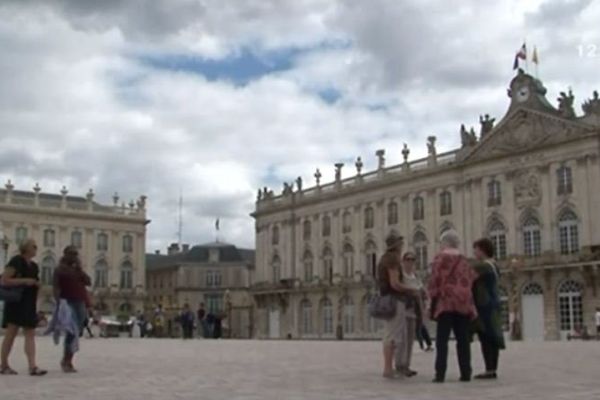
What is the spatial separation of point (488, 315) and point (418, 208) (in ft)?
151

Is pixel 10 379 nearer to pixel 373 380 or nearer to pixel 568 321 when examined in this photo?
pixel 373 380

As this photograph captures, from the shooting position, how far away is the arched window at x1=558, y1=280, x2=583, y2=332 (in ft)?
148

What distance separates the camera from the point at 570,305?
4584 cm

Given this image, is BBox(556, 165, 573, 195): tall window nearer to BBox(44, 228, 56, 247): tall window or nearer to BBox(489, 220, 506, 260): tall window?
BBox(489, 220, 506, 260): tall window

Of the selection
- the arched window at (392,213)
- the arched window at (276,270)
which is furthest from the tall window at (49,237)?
the arched window at (392,213)

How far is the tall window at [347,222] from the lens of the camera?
203 feet

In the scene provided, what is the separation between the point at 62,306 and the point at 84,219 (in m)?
67.6

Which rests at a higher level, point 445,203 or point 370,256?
point 445,203

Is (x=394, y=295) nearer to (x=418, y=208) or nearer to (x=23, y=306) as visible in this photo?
(x=23, y=306)

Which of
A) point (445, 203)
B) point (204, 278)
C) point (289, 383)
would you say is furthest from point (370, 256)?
point (289, 383)

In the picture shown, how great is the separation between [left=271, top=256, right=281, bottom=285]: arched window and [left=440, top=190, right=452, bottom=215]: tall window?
697 inches

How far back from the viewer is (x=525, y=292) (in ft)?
158

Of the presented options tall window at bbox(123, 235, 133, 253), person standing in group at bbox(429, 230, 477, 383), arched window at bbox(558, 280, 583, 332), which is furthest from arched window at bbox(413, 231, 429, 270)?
person standing in group at bbox(429, 230, 477, 383)

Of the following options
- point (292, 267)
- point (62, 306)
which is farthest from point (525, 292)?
point (62, 306)
